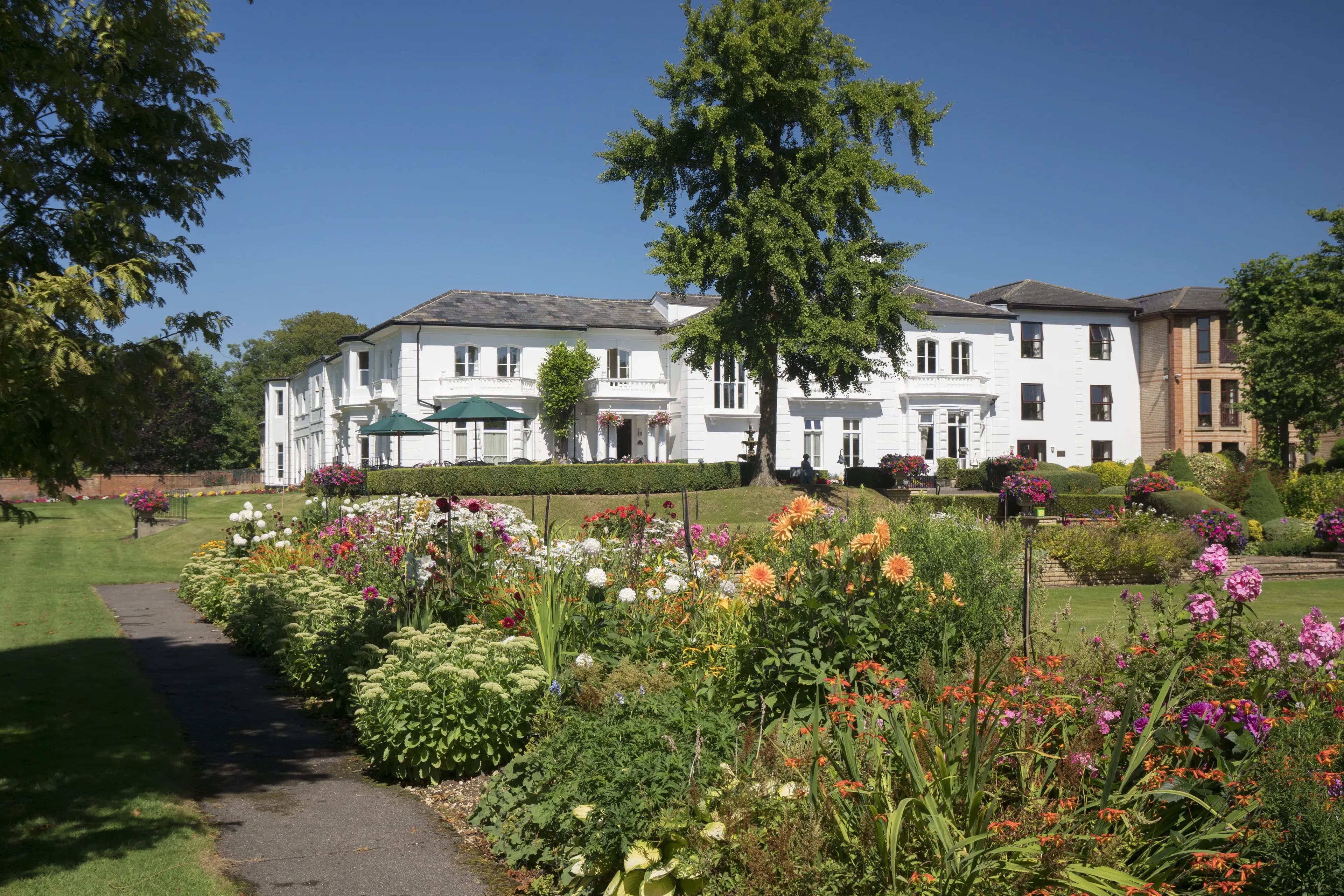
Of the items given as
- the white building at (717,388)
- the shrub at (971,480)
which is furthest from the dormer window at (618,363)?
the shrub at (971,480)

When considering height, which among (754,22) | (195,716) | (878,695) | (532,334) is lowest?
(195,716)

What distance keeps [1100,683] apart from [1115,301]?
47.5 metres

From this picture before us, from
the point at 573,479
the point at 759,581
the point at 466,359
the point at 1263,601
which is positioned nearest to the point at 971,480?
the point at 573,479

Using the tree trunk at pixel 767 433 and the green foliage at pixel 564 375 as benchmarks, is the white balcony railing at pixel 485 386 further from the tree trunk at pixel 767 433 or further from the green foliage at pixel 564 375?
the tree trunk at pixel 767 433

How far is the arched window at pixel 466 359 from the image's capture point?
40562mm

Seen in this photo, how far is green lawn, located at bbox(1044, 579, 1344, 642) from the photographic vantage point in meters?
10.7

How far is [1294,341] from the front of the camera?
34.7 meters

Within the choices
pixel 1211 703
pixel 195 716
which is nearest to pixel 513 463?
pixel 195 716

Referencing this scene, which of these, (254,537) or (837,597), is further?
(254,537)

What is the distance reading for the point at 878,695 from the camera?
180 inches

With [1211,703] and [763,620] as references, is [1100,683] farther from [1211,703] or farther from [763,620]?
[763,620]

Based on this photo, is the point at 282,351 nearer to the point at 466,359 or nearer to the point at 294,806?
the point at 466,359

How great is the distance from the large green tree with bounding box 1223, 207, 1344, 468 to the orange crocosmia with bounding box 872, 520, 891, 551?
34317mm


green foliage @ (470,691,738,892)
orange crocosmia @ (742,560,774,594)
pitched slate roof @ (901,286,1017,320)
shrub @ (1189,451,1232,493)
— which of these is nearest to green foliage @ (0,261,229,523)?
green foliage @ (470,691,738,892)
